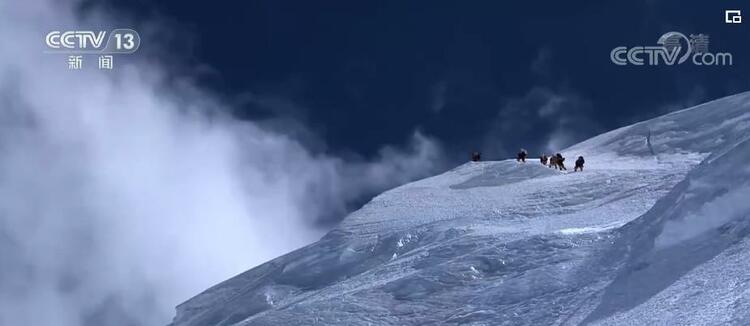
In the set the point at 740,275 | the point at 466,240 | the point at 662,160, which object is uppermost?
the point at 662,160

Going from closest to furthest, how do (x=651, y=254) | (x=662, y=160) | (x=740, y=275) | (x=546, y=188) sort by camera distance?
(x=740, y=275) < (x=651, y=254) < (x=546, y=188) < (x=662, y=160)

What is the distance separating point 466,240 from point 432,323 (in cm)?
491

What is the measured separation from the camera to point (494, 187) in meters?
43.6

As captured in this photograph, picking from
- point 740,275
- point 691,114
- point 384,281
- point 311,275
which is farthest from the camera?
point 691,114

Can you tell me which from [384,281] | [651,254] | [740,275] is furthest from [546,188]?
[740,275]

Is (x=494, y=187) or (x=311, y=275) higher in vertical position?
(x=494, y=187)

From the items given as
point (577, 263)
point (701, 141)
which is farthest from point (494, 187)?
point (577, 263)

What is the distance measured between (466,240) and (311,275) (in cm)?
513

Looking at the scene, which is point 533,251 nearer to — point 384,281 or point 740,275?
point 384,281

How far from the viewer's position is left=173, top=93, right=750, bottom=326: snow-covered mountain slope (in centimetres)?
2625

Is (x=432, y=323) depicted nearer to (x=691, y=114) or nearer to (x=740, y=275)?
(x=740, y=275)

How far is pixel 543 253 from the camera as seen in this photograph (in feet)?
102

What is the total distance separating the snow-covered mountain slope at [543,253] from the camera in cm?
2625

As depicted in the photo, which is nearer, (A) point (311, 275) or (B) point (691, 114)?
(A) point (311, 275)
